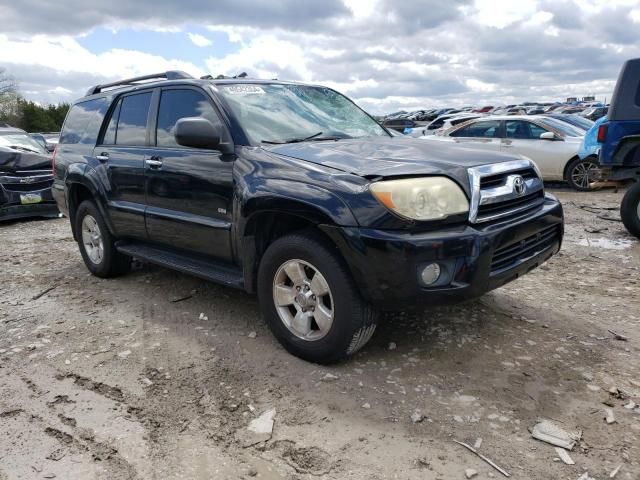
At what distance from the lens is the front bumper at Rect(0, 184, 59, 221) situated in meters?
8.98

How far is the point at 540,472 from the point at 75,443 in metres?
2.20

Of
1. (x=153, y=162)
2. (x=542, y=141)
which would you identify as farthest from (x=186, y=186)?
(x=542, y=141)

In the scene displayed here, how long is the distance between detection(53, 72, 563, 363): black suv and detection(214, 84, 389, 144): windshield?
1cm

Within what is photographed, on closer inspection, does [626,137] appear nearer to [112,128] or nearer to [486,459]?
[486,459]

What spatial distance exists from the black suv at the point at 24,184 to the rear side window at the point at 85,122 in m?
3.79

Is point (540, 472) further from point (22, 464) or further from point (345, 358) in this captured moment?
point (22, 464)

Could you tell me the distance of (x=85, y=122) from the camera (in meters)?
5.57

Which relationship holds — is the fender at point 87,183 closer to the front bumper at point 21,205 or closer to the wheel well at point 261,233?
the wheel well at point 261,233

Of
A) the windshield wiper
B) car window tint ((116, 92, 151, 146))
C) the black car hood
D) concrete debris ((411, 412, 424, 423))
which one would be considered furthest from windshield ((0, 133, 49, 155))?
concrete debris ((411, 412, 424, 423))

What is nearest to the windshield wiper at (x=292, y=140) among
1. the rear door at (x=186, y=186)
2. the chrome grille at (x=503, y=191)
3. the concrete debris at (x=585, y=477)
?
the rear door at (x=186, y=186)

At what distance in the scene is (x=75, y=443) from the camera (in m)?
2.74

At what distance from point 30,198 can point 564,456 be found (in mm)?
9075

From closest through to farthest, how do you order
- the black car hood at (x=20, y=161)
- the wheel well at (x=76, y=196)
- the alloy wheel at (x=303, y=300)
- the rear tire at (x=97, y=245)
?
the alloy wheel at (x=303, y=300), the rear tire at (x=97, y=245), the wheel well at (x=76, y=196), the black car hood at (x=20, y=161)

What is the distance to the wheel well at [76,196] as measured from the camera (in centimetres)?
559
